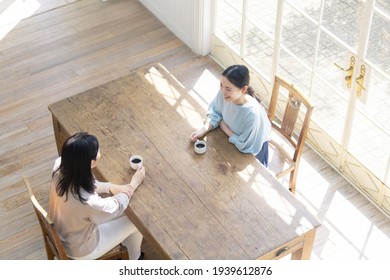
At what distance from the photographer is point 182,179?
426 centimetres

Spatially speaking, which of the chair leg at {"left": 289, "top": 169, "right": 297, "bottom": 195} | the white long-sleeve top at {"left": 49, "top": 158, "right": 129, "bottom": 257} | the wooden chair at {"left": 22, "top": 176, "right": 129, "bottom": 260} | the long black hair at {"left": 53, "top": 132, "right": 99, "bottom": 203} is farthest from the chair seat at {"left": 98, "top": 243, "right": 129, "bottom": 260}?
the chair leg at {"left": 289, "top": 169, "right": 297, "bottom": 195}

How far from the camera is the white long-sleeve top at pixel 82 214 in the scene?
12.9 ft

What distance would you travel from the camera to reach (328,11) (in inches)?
194

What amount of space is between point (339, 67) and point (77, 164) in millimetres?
2144

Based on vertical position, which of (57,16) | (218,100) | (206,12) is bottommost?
(57,16)

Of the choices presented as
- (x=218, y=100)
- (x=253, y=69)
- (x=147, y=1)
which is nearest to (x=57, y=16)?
(x=147, y=1)

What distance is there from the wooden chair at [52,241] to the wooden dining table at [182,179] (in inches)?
11.3

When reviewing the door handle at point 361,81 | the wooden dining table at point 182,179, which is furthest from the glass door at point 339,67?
the wooden dining table at point 182,179

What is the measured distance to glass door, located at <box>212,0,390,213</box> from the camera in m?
4.71

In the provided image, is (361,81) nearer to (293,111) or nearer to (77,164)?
(293,111)

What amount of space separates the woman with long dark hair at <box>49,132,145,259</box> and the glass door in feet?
5.60

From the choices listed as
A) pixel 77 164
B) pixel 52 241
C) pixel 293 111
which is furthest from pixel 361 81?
pixel 52 241

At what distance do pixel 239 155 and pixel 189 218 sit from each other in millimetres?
611

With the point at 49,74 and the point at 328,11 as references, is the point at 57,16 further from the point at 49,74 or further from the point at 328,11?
the point at 328,11
